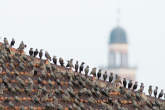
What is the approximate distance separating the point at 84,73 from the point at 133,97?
134 inches

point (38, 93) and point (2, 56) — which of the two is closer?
point (38, 93)

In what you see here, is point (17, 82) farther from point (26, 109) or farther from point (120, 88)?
point (120, 88)

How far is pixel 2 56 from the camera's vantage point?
5547 centimetres

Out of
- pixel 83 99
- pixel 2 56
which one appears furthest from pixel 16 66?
pixel 83 99

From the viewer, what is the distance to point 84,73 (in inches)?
2267

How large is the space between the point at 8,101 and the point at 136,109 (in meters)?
7.26

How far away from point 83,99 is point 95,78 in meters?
4.77

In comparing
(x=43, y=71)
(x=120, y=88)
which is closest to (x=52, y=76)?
(x=43, y=71)

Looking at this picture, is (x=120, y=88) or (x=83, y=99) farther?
(x=120, y=88)

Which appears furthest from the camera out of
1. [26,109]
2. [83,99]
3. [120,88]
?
[120,88]

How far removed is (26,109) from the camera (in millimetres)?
49969

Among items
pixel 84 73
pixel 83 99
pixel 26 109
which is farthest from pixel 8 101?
pixel 84 73

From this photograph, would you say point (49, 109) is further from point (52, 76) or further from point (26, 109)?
point (52, 76)

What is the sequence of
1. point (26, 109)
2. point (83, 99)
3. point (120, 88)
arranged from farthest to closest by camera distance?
point (120, 88)
point (83, 99)
point (26, 109)
